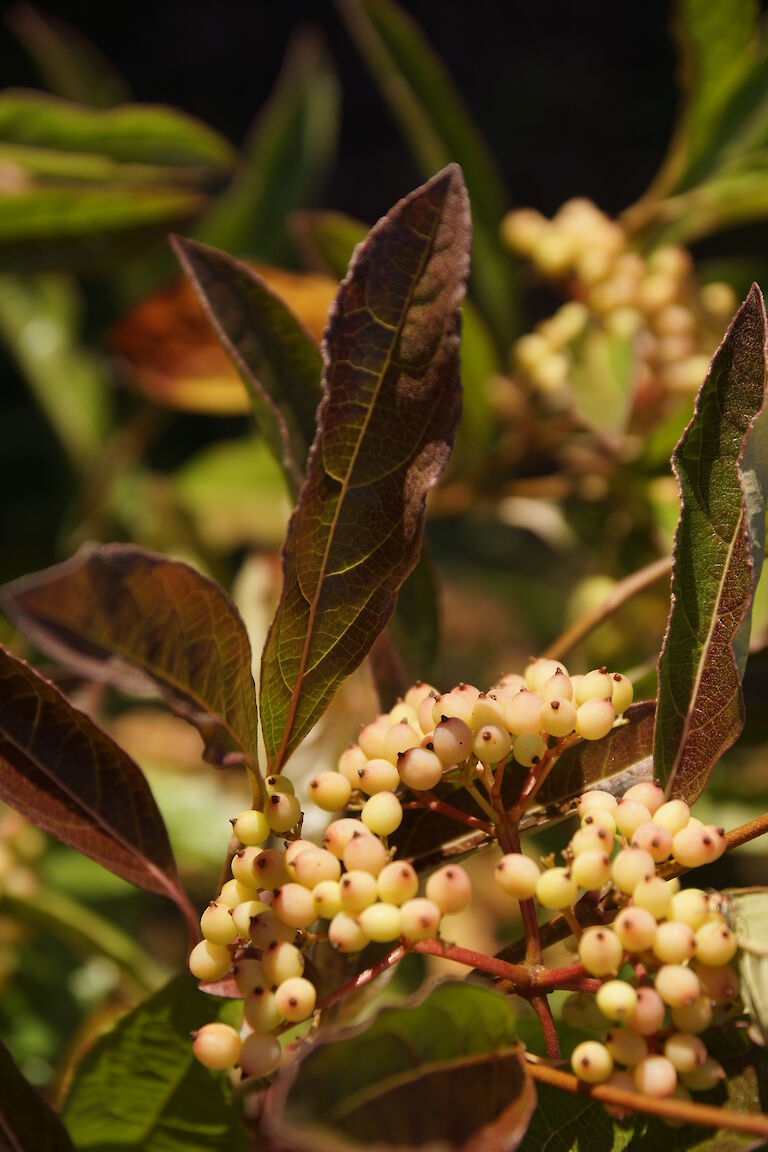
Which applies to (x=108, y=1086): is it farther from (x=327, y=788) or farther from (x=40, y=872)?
(x=40, y=872)

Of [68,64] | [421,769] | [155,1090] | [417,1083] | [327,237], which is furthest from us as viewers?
[68,64]

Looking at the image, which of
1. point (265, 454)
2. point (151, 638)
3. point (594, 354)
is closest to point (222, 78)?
point (265, 454)

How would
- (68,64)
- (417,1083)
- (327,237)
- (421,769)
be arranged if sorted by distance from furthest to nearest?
1. (68,64)
2. (327,237)
3. (421,769)
4. (417,1083)

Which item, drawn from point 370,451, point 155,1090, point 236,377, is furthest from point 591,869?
point 236,377

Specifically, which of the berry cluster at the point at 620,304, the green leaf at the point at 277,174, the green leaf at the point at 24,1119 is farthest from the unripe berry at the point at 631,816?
the green leaf at the point at 277,174

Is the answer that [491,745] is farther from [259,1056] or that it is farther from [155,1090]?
[155,1090]

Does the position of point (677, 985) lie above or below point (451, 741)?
below

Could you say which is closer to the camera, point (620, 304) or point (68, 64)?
point (620, 304)

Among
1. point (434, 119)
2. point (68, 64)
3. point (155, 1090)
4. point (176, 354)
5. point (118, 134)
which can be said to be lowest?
point (155, 1090)
